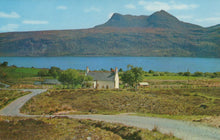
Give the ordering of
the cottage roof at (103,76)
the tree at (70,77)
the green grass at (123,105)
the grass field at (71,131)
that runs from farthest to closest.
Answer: the cottage roof at (103,76) → the tree at (70,77) → the green grass at (123,105) → the grass field at (71,131)

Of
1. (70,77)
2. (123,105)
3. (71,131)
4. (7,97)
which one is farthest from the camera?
(70,77)

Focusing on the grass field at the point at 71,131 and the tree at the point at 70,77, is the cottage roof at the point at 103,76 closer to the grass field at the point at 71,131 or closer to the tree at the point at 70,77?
the tree at the point at 70,77

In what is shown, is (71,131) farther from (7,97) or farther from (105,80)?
(105,80)

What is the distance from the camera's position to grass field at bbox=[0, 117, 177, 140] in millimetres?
14602

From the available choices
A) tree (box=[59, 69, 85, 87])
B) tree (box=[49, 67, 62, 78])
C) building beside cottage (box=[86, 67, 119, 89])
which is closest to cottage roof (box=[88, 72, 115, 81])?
building beside cottage (box=[86, 67, 119, 89])

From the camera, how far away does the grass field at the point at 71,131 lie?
1460 cm

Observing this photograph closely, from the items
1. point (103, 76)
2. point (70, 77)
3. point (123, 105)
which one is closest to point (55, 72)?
point (70, 77)

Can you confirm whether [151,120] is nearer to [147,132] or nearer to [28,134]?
[147,132]

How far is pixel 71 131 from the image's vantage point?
53.1 feet

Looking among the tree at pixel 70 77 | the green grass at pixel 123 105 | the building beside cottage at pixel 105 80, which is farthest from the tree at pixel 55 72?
the green grass at pixel 123 105

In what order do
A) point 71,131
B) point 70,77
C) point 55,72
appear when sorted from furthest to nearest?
point 55,72
point 70,77
point 71,131

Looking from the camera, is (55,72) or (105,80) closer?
(105,80)

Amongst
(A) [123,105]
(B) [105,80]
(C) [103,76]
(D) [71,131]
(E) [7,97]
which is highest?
(D) [71,131]

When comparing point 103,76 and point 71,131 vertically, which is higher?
point 71,131
